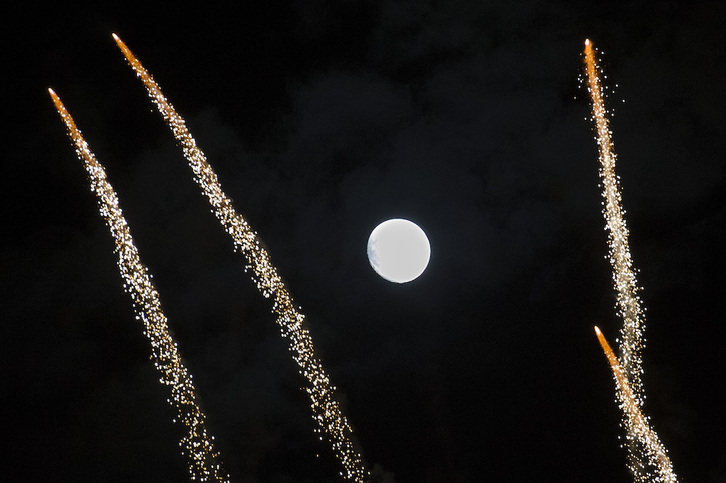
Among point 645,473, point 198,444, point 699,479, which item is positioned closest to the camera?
point 645,473

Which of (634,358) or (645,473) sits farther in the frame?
(645,473)

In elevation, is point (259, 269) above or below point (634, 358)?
above

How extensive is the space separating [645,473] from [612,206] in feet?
39.9

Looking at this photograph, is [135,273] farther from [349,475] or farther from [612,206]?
[349,475]

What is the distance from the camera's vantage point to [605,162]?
867 inches

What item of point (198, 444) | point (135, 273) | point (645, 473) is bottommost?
point (645, 473)

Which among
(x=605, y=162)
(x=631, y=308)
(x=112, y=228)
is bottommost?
(x=631, y=308)

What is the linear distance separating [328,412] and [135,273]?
930 cm

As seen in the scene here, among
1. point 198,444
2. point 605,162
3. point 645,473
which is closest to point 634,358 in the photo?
point 645,473

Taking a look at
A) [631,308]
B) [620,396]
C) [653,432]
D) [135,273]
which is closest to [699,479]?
[653,432]

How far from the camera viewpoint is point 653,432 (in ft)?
91.4

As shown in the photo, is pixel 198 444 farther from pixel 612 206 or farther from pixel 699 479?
pixel 699 479

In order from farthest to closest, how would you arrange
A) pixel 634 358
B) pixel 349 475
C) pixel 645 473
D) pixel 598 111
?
pixel 349 475
pixel 645 473
pixel 634 358
pixel 598 111

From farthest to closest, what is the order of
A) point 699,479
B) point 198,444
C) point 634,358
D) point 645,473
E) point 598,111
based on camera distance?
1. point 699,479
2. point 198,444
3. point 645,473
4. point 634,358
5. point 598,111
